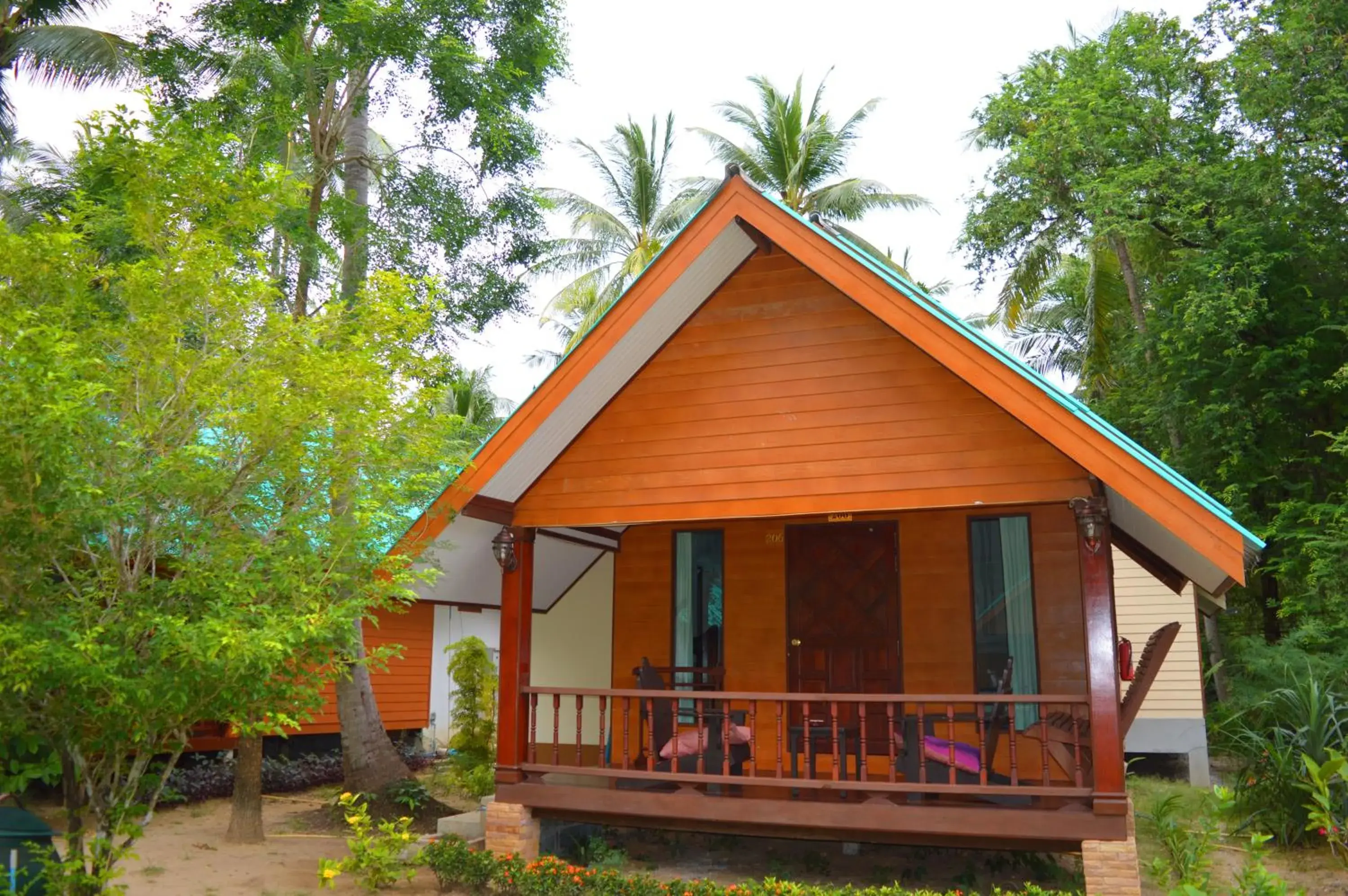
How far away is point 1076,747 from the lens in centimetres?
689

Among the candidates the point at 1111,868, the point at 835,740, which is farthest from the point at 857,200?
the point at 1111,868

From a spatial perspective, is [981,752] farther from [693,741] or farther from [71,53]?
[71,53]

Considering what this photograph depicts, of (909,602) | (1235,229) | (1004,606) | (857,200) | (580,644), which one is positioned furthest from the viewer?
(857,200)

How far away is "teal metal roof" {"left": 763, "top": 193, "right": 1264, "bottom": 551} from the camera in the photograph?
6.42m

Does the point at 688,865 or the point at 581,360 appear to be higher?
the point at 581,360

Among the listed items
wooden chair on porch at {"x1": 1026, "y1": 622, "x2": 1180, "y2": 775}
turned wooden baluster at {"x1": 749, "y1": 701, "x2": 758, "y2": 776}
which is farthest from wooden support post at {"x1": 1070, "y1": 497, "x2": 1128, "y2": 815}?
turned wooden baluster at {"x1": 749, "y1": 701, "x2": 758, "y2": 776}

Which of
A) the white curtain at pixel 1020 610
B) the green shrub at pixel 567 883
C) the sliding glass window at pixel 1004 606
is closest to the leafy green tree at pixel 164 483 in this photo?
the green shrub at pixel 567 883

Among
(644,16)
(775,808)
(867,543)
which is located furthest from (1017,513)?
(644,16)

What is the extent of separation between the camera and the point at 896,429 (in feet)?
25.4

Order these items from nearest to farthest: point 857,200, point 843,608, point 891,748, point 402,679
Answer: point 891,748 < point 843,608 < point 402,679 < point 857,200

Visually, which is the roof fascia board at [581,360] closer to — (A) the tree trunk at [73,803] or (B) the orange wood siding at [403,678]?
(A) the tree trunk at [73,803]

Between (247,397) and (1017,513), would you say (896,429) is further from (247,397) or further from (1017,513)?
(247,397)

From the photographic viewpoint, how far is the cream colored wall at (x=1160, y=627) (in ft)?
48.8

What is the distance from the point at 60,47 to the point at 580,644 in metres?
15.3
